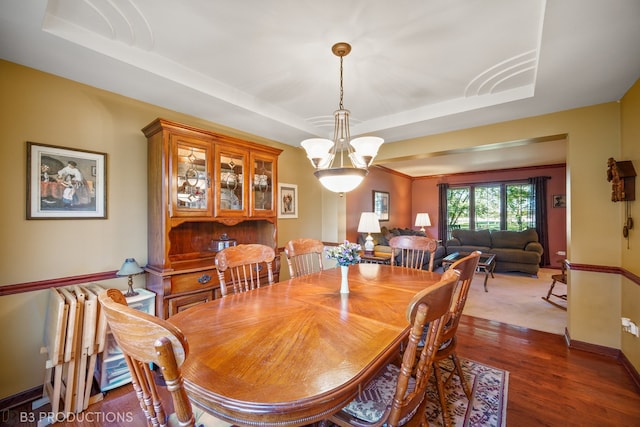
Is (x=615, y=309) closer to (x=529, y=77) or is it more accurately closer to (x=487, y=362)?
(x=487, y=362)

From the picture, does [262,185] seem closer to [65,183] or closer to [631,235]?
[65,183]

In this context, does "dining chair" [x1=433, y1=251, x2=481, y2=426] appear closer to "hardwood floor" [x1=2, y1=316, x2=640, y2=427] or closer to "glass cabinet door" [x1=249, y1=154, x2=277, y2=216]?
"hardwood floor" [x1=2, y1=316, x2=640, y2=427]

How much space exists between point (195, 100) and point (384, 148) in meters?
2.44

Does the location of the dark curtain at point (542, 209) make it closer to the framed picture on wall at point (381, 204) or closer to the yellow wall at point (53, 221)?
the framed picture on wall at point (381, 204)

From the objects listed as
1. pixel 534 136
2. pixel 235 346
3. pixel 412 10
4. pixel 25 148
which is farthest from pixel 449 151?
pixel 25 148

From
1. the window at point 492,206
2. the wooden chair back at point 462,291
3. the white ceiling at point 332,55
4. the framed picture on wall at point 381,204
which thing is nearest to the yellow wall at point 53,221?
the white ceiling at point 332,55

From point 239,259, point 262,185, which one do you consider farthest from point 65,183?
point 262,185

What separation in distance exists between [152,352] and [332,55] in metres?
2.08

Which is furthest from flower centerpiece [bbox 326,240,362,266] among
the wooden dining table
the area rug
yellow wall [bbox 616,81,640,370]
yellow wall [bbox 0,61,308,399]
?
yellow wall [bbox 616,81,640,370]

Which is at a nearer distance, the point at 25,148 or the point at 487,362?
the point at 25,148

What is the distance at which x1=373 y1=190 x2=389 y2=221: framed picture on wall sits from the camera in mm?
6551

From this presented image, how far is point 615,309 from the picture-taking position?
2438mm

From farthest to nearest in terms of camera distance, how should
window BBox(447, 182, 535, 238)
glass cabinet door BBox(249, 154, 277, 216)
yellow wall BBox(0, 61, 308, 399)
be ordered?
window BBox(447, 182, 535, 238), glass cabinet door BBox(249, 154, 277, 216), yellow wall BBox(0, 61, 308, 399)

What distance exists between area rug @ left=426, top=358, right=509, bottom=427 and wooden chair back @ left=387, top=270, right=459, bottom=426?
2.64 ft
